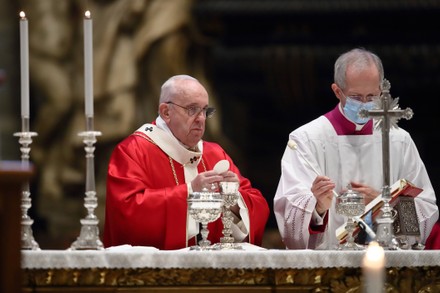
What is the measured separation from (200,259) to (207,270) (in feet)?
0.22

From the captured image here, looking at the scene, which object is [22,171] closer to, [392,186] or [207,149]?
[392,186]

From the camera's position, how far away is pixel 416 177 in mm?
7062

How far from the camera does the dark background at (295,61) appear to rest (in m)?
10.4

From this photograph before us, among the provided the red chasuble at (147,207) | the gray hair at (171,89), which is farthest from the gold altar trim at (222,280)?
the gray hair at (171,89)

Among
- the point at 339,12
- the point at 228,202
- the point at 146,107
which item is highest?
the point at 339,12

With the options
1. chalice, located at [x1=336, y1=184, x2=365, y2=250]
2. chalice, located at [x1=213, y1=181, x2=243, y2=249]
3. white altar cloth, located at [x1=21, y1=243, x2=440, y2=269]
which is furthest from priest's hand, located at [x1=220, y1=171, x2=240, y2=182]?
white altar cloth, located at [x1=21, y1=243, x2=440, y2=269]

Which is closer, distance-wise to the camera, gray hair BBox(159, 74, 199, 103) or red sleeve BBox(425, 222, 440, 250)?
red sleeve BBox(425, 222, 440, 250)

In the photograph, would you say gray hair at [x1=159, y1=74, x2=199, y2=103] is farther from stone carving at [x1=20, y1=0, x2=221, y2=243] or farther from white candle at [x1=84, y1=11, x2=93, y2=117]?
stone carving at [x1=20, y1=0, x2=221, y2=243]

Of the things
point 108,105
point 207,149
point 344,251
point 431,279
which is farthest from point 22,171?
point 108,105

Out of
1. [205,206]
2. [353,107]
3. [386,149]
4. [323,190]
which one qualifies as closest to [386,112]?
[386,149]

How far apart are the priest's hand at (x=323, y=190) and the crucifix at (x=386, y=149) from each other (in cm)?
32

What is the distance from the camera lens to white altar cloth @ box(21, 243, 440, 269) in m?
5.44

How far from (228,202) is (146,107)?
4604 millimetres

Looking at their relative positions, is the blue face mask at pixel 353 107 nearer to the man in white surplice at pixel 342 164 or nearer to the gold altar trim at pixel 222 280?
the man in white surplice at pixel 342 164
